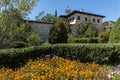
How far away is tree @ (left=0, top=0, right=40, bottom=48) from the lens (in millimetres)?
13789

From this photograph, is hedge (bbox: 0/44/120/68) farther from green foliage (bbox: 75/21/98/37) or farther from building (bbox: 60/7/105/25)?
building (bbox: 60/7/105/25)

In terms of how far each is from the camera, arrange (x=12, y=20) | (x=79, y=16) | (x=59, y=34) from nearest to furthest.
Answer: (x=12, y=20) < (x=59, y=34) < (x=79, y=16)

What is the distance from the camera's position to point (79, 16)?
51625mm

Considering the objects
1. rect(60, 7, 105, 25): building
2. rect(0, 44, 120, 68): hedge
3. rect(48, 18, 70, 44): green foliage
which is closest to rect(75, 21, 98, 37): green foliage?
rect(60, 7, 105, 25): building

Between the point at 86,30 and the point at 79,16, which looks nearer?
the point at 86,30

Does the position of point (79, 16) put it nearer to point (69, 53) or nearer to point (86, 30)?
point (86, 30)

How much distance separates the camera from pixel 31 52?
1144cm

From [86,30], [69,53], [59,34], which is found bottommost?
[69,53]

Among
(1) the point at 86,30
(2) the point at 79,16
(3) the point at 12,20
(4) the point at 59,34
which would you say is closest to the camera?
(3) the point at 12,20

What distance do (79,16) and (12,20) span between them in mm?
38383

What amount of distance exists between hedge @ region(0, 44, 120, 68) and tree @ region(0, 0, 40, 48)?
2.78m

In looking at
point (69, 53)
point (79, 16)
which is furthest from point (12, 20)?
point (79, 16)

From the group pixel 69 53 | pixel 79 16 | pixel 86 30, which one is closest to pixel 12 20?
pixel 69 53

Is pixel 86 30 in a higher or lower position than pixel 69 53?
higher
